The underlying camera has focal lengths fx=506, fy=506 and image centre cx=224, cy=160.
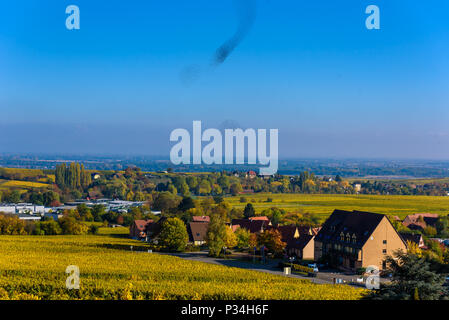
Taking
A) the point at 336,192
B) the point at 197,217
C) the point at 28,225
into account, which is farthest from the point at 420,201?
the point at 28,225

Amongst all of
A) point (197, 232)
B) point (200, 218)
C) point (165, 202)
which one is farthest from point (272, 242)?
point (165, 202)

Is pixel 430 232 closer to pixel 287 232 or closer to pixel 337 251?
pixel 287 232

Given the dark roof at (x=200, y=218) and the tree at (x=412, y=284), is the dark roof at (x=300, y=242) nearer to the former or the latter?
the dark roof at (x=200, y=218)

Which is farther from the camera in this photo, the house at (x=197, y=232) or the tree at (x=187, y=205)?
the tree at (x=187, y=205)

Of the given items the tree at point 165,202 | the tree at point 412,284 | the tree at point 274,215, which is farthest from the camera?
the tree at point 165,202

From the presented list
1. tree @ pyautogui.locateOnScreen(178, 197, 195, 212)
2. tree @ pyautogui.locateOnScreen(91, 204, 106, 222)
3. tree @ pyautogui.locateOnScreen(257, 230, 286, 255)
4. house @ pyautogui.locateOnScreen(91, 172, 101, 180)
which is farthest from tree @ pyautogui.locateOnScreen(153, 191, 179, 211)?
house @ pyautogui.locateOnScreen(91, 172, 101, 180)

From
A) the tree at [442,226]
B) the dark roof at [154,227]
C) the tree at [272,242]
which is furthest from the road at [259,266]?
the tree at [442,226]
